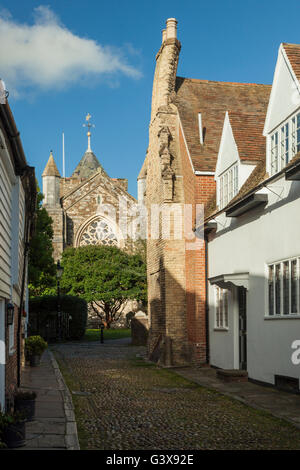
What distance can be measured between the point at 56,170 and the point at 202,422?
4936cm

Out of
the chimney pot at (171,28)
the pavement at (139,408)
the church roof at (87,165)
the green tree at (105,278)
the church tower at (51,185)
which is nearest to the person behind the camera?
the pavement at (139,408)

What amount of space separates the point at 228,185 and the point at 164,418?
8502mm

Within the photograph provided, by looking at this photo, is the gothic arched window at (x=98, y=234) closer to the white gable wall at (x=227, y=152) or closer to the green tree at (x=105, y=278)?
the green tree at (x=105, y=278)

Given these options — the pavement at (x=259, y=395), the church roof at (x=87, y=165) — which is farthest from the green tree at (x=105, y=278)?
the pavement at (x=259, y=395)

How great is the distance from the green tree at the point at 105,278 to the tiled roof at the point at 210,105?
2927 centimetres

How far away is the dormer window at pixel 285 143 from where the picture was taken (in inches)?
468

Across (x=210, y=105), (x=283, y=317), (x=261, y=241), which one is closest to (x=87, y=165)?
(x=210, y=105)

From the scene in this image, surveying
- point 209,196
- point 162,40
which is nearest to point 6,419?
point 209,196

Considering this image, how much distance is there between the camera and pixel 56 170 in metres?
56.4

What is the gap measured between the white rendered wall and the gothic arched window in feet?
132

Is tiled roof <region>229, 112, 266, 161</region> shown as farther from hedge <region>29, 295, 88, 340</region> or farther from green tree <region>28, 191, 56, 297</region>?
hedge <region>29, 295, 88, 340</region>

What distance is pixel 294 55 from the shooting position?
12.4m

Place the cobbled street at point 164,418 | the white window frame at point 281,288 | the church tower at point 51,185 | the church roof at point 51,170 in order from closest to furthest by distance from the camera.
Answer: the cobbled street at point 164,418
the white window frame at point 281,288
the church tower at point 51,185
the church roof at point 51,170
